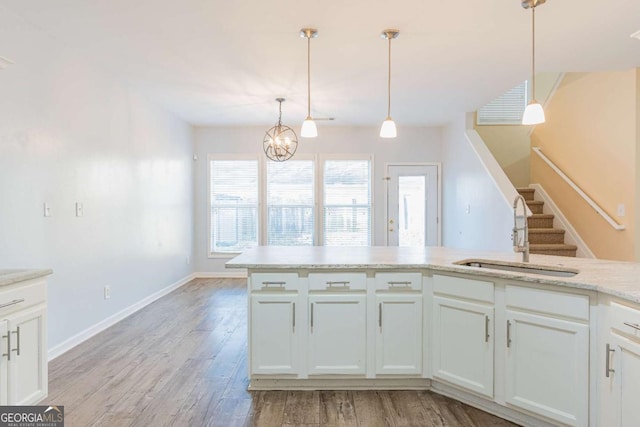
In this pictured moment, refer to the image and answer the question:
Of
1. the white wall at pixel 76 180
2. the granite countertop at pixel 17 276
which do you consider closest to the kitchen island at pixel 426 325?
the granite countertop at pixel 17 276

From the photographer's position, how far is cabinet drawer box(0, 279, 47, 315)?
75.4 inches

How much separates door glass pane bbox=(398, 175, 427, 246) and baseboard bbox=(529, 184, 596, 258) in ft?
5.78

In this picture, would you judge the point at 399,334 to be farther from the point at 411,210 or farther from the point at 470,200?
the point at 411,210

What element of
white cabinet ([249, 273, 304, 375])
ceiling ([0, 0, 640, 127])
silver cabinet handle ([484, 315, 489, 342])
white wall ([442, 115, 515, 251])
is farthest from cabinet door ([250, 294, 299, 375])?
white wall ([442, 115, 515, 251])

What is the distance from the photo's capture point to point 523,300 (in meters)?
2.14

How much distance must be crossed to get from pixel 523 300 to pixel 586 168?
11.0 feet

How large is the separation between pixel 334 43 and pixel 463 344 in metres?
2.50

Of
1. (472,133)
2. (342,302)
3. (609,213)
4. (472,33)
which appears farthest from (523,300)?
(472,133)

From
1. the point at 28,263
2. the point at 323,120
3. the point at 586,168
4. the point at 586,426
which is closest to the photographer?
the point at 586,426

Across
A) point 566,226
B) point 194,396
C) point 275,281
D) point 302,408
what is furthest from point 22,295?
point 566,226

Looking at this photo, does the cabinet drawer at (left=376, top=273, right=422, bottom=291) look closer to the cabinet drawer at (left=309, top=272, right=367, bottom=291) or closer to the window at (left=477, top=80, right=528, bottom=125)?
the cabinet drawer at (left=309, top=272, right=367, bottom=291)

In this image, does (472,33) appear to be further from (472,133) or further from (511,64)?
(472,133)

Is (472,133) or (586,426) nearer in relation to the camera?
(586,426)

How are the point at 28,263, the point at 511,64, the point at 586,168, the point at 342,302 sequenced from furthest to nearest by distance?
the point at 586,168 < the point at 511,64 < the point at 28,263 < the point at 342,302
